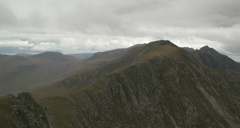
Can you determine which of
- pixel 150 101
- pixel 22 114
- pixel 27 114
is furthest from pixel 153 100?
pixel 22 114

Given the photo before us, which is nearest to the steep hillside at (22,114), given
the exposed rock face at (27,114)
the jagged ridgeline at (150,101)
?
the exposed rock face at (27,114)

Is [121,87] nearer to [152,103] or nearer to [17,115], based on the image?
[152,103]

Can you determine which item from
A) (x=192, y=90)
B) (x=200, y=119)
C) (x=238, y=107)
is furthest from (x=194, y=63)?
(x=200, y=119)

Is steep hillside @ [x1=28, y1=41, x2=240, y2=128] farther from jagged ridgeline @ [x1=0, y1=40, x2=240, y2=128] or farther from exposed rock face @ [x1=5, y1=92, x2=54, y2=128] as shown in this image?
exposed rock face @ [x1=5, y1=92, x2=54, y2=128]

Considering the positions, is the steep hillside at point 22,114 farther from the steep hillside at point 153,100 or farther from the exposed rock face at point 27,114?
the steep hillside at point 153,100

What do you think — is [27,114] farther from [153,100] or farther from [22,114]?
[153,100]

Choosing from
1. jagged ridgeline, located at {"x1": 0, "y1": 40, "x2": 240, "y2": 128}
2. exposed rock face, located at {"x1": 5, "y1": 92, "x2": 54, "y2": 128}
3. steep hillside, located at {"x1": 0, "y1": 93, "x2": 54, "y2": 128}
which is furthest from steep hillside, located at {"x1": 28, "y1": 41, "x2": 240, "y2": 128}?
steep hillside, located at {"x1": 0, "y1": 93, "x2": 54, "y2": 128}
